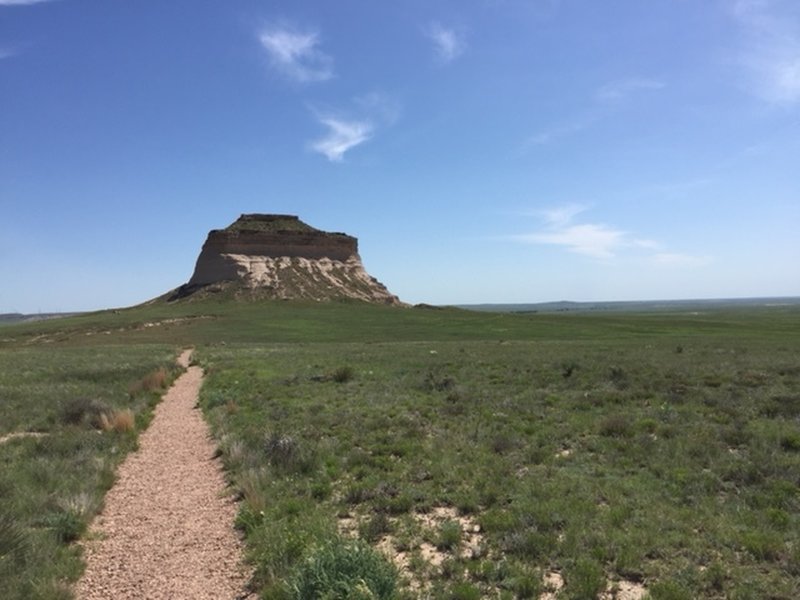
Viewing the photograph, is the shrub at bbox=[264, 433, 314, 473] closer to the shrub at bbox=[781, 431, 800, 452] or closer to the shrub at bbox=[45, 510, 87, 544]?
the shrub at bbox=[45, 510, 87, 544]

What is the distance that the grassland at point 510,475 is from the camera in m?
6.80

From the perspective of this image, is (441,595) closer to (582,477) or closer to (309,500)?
(309,500)

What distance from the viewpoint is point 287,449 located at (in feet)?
38.7

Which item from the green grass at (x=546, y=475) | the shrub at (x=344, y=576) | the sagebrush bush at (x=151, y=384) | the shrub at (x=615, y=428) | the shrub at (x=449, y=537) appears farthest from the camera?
the sagebrush bush at (x=151, y=384)

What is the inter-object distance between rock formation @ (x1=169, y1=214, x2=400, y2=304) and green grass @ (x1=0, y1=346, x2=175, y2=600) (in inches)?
3176

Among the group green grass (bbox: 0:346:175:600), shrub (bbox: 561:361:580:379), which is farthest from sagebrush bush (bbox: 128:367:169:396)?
shrub (bbox: 561:361:580:379)

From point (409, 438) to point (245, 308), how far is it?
264 feet

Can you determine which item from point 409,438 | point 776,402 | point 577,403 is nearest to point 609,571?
point 409,438

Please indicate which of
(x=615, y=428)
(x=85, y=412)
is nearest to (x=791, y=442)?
(x=615, y=428)

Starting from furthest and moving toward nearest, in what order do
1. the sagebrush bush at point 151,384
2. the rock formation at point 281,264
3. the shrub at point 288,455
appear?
1. the rock formation at point 281,264
2. the sagebrush bush at point 151,384
3. the shrub at point 288,455

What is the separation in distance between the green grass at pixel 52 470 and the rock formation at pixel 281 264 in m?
80.7

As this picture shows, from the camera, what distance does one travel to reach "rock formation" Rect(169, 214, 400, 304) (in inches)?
4166

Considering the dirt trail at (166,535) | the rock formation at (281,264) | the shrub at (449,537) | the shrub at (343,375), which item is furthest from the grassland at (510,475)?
the rock formation at (281,264)

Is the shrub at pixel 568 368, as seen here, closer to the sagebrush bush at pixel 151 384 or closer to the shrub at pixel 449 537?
the shrub at pixel 449 537
